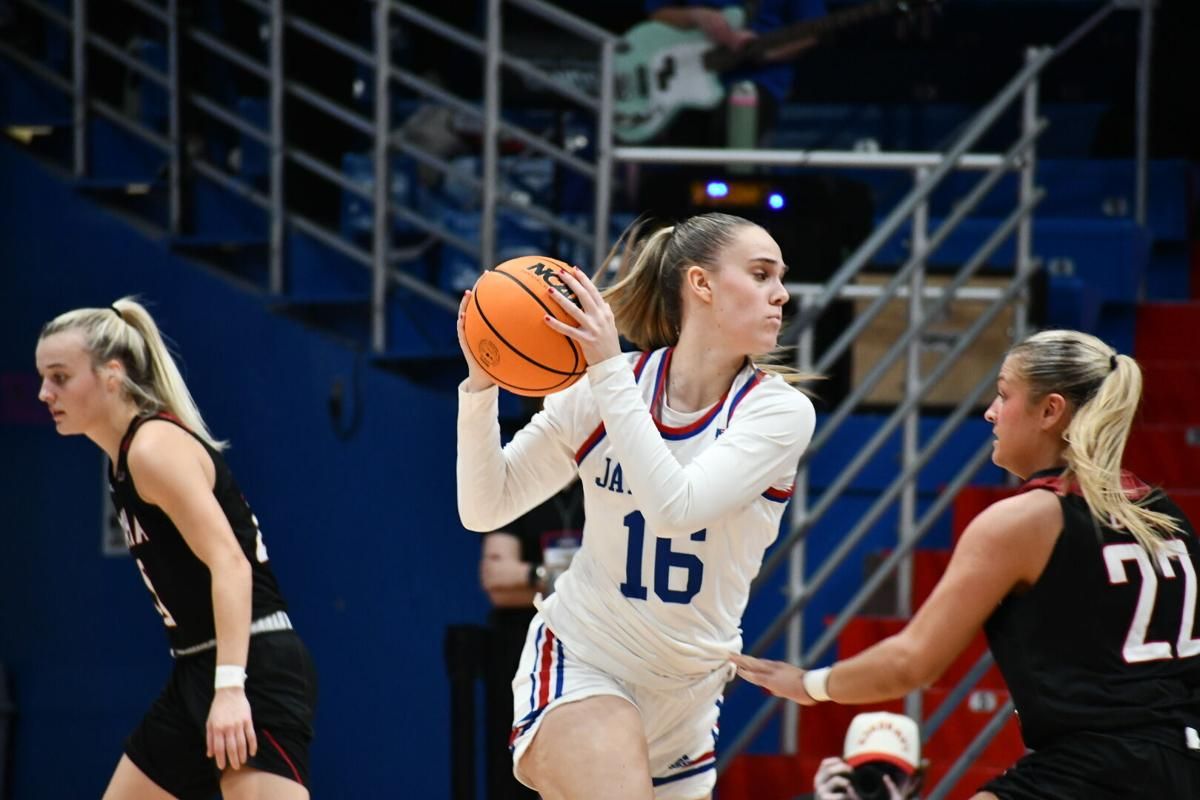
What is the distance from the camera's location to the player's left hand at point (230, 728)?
4.54 metres

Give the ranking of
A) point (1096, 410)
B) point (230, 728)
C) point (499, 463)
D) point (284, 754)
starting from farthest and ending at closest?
1. point (284, 754)
2. point (230, 728)
3. point (499, 463)
4. point (1096, 410)

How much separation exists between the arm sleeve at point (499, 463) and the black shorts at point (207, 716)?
0.88 metres

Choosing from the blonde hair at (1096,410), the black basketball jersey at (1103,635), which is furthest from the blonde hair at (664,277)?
the black basketball jersey at (1103,635)

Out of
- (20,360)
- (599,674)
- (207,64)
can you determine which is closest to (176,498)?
(599,674)

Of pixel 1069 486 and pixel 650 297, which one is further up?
pixel 650 297

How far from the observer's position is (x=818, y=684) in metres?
3.72

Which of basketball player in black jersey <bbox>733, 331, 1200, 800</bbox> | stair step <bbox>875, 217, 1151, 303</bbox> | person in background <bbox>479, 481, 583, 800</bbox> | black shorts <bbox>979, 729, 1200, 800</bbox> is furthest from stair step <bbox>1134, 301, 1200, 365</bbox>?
black shorts <bbox>979, 729, 1200, 800</bbox>

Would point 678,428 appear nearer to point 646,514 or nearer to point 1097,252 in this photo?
point 646,514

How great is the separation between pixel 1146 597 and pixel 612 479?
1099mm

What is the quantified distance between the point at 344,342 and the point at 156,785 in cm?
314

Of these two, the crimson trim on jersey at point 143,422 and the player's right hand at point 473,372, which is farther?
the crimson trim on jersey at point 143,422

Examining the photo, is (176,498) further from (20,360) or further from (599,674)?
(20,360)

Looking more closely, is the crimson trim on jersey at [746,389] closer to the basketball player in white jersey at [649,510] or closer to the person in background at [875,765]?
the basketball player in white jersey at [649,510]

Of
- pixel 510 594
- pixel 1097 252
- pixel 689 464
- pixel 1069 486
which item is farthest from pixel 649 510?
pixel 1097 252
